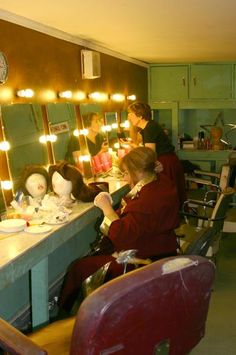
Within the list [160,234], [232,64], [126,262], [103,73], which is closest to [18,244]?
[126,262]

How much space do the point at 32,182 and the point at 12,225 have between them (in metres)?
0.42

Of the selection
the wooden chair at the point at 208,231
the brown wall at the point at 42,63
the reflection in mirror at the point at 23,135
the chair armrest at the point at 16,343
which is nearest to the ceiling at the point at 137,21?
the brown wall at the point at 42,63

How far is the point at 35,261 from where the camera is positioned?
81.2 inches

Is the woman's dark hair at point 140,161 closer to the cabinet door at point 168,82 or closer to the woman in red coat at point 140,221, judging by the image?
the woman in red coat at point 140,221

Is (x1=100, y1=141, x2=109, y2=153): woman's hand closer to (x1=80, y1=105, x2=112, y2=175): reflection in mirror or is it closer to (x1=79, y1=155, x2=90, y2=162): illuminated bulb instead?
(x1=80, y1=105, x2=112, y2=175): reflection in mirror

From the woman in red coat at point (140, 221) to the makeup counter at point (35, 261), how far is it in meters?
0.17

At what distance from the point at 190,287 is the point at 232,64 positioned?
479 centimetres

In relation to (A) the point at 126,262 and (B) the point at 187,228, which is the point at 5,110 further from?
(B) the point at 187,228

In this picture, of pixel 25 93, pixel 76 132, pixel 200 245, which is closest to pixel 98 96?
pixel 76 132

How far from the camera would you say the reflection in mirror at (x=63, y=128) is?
→ 10.2ft

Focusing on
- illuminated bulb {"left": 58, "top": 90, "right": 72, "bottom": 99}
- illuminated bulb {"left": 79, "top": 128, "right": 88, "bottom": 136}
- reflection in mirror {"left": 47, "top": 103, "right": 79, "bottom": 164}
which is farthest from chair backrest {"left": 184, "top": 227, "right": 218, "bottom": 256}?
illuminated bulb {"left": 79, "top": 128, "right": 88, "bottom": 136}

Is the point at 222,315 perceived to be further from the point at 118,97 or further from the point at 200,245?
the point at 118,97

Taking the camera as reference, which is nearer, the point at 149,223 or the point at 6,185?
the point at 149,223

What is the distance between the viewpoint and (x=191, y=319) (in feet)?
4.94
